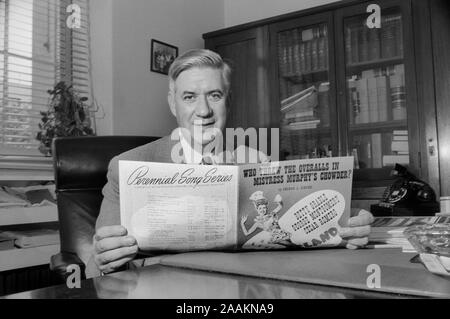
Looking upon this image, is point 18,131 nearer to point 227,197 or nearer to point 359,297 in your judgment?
point 227,197

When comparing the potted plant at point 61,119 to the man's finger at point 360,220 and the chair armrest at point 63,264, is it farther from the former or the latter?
the man's finger at point 360,220

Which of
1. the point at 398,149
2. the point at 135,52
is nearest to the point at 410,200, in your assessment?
the point at 398,149

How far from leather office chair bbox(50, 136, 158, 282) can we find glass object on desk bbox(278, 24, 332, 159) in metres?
1.35

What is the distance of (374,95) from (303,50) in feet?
1.57

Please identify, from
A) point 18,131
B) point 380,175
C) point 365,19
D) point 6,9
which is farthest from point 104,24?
point 380,175

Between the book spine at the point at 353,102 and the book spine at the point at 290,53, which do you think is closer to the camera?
the book spine at the point at 353,102

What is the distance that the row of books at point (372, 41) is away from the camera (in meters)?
2.11

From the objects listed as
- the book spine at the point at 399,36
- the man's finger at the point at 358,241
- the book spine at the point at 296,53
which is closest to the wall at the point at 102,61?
the book spine at the point at 296,53

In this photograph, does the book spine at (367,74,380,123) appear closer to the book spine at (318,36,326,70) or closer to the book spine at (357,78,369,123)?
the book spine at (357,78,369,123)

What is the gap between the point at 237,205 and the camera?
73cm

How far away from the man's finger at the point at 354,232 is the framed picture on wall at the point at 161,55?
1808 mm

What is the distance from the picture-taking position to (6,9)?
1.87 m

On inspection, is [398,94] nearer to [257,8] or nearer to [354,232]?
[257,8]
